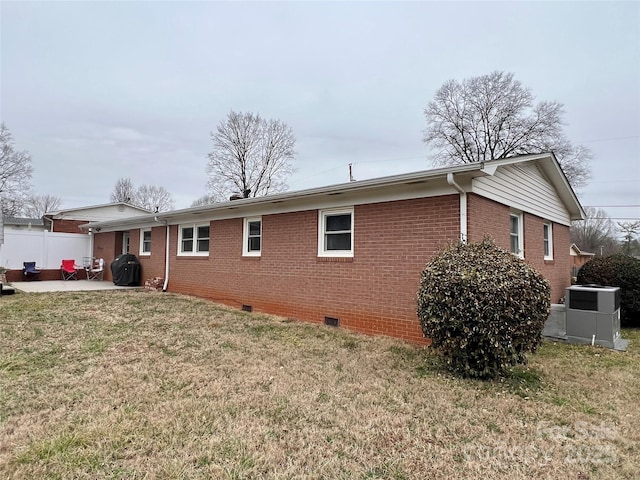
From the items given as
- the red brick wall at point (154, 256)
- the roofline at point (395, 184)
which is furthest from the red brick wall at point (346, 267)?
the red brick wall at point (154, 256)

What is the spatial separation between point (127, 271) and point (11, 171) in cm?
2540

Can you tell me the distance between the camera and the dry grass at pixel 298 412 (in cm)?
257

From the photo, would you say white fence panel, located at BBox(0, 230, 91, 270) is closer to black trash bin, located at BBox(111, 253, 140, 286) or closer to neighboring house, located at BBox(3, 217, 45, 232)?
black trash bin, located at BBox(111, 253, 140, 286)

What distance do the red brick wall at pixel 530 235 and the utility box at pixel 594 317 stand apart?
4.84ft

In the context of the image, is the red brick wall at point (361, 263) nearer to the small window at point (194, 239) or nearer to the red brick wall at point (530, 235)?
the red brick wall at point (530, 235)

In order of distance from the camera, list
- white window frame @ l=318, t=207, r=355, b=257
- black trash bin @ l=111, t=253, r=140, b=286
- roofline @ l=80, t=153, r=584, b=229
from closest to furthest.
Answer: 1. roofline @ l=80, t=153, r=584, b=229
2. white window frame @ l=318, t=207, r=355, b=257
3. black trash bin @ l=111, t=253, r=140, b=286

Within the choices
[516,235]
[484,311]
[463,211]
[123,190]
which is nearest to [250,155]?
[123,190]

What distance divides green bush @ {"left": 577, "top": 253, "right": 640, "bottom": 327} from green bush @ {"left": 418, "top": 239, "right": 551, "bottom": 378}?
594 cm

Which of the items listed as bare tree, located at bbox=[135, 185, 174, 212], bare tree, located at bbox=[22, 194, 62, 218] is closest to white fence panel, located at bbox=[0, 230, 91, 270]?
bare tree, located at bbox=[22, 194, 62, 218]

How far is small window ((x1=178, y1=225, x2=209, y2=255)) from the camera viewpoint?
36.9 feet

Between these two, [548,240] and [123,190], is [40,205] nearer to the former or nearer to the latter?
[123,190]

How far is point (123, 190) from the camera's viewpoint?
44781 millimetres

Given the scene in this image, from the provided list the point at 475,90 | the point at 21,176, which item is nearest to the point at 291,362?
the point at 475,90

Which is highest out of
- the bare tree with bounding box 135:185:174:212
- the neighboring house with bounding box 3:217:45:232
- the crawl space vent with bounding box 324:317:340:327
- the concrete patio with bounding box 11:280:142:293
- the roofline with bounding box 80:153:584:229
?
the bare tree with bounding box 135:185:174:212
